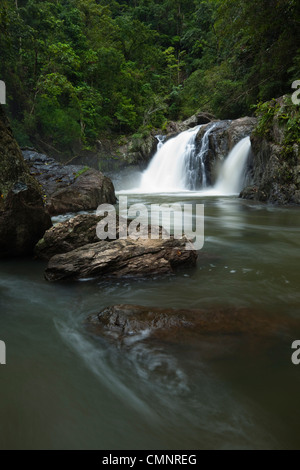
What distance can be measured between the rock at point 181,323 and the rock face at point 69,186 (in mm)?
5856

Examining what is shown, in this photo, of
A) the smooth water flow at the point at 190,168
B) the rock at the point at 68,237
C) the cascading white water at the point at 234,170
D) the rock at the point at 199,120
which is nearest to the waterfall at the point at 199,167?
the smooth water flow at the point at 190,168

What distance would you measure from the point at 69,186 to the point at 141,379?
25.6 feet

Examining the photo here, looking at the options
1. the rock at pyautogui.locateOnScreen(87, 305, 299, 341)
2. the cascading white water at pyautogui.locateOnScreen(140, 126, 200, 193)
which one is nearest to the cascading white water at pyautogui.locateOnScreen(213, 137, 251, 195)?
the cascading white water at pyautogui.locateOnScreen(140, 126, 200, 193)

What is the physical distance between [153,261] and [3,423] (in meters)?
2.19

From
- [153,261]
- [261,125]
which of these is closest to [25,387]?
[153,261]

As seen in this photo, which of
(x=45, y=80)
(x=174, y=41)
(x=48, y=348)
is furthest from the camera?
(x=174, y=41)

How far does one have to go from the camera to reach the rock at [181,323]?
194cm

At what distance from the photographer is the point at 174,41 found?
31.3 meters

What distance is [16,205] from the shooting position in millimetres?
3727

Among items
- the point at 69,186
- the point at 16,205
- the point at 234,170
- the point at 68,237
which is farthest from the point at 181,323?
the point at 234,170

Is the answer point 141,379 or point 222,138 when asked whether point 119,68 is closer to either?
point 222,138

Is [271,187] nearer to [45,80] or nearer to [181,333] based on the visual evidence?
[181,333]

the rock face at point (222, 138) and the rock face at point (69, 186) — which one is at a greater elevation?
the rock face at point (222, 138)

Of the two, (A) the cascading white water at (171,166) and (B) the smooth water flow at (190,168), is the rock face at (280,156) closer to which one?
(B) the smooth water flow at (190,168)
